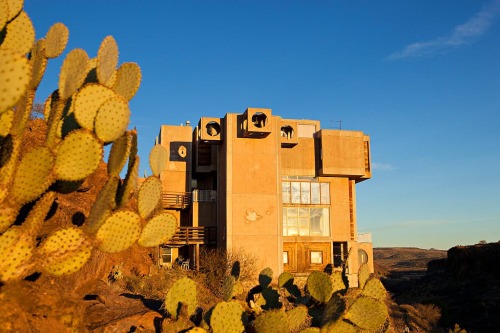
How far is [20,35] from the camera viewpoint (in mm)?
5316

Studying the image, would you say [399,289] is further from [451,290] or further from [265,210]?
[265,210]

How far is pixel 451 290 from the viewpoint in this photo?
119 ft

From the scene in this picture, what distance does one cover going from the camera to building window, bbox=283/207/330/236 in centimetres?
3297

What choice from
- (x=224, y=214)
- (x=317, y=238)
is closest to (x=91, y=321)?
(x=224, y=214)

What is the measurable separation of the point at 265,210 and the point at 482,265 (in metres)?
20.2

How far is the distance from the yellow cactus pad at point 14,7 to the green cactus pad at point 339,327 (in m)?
5.13

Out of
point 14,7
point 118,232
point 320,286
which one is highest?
point 14,7

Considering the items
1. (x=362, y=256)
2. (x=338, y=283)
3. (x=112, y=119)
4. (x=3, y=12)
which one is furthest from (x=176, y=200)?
(x=3, y=12)

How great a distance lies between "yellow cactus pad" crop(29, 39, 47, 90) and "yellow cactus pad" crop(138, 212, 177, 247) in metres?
2.14

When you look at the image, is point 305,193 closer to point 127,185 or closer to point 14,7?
point 127,185

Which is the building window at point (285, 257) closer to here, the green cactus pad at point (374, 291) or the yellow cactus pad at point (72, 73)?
the green cactus pad at point (374, 291)

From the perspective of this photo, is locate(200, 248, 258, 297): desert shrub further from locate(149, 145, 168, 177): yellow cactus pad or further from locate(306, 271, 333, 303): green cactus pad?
locate(149, 145, 168, 177): yellow cactus pad

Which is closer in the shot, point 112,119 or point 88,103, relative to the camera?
point 112,119

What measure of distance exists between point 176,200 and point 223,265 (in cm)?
793
